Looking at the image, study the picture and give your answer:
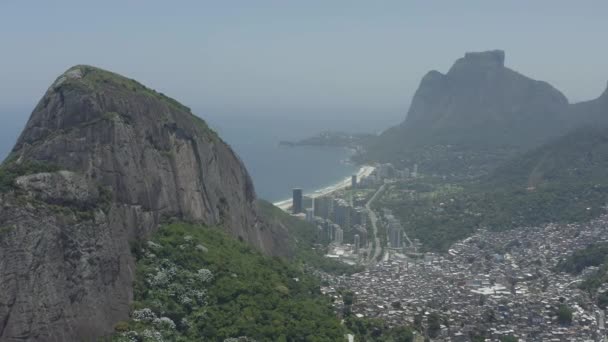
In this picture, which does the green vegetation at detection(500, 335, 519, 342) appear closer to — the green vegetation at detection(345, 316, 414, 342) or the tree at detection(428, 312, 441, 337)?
the tree at detection(428, 312, 441, 337)

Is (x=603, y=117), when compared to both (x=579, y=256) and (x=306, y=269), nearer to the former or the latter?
(x=579, y=256)

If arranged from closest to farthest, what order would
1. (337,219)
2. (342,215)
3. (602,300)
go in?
(602,300), (342,215), (337,219)

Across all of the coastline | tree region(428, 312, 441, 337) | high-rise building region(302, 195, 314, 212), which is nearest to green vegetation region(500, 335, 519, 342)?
tree region(428, 312, 441, 337)

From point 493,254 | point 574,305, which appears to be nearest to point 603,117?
point 493,254

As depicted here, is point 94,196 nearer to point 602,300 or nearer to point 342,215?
point 602,300

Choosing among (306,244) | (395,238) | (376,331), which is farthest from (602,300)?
(306,244)

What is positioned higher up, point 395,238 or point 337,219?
point 337,219

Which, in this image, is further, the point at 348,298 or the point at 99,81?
the point at 348,298
